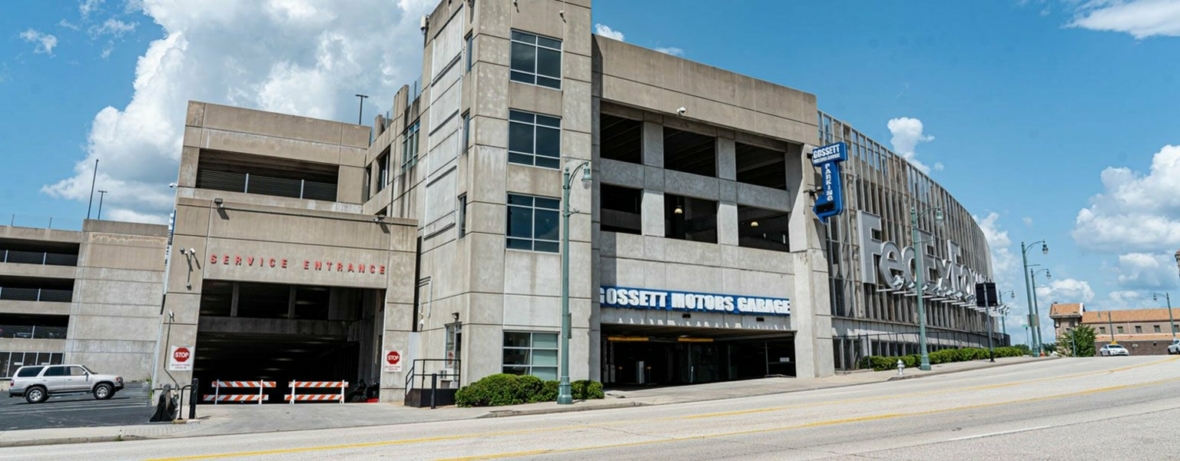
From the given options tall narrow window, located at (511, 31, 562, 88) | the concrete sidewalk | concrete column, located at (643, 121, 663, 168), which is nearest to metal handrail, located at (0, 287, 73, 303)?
the concrete sidewalk

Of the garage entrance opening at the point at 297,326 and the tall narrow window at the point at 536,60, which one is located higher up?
the tall narrow window at the point at 536,60

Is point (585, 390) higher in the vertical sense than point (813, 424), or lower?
higher

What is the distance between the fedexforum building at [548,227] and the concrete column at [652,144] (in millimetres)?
130

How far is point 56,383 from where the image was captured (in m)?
36.6

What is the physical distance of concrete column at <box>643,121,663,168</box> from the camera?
35938mm

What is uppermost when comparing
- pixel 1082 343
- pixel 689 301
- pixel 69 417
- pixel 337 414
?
pixel 1082 343

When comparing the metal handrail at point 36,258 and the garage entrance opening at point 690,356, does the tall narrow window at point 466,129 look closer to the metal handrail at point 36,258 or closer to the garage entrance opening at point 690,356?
the garage entrance opening at point 690,356

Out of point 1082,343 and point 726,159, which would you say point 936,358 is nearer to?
point 726,159

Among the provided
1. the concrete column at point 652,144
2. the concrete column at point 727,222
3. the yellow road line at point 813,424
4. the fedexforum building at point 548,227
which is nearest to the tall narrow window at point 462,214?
the fedexforum building at point 548,227

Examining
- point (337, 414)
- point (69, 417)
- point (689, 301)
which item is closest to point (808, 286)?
point (689, 301)

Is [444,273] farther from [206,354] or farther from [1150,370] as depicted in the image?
[206,354]

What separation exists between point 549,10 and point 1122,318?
127 m

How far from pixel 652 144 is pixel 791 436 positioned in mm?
23684

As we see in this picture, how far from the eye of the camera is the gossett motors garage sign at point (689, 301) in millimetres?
33250
